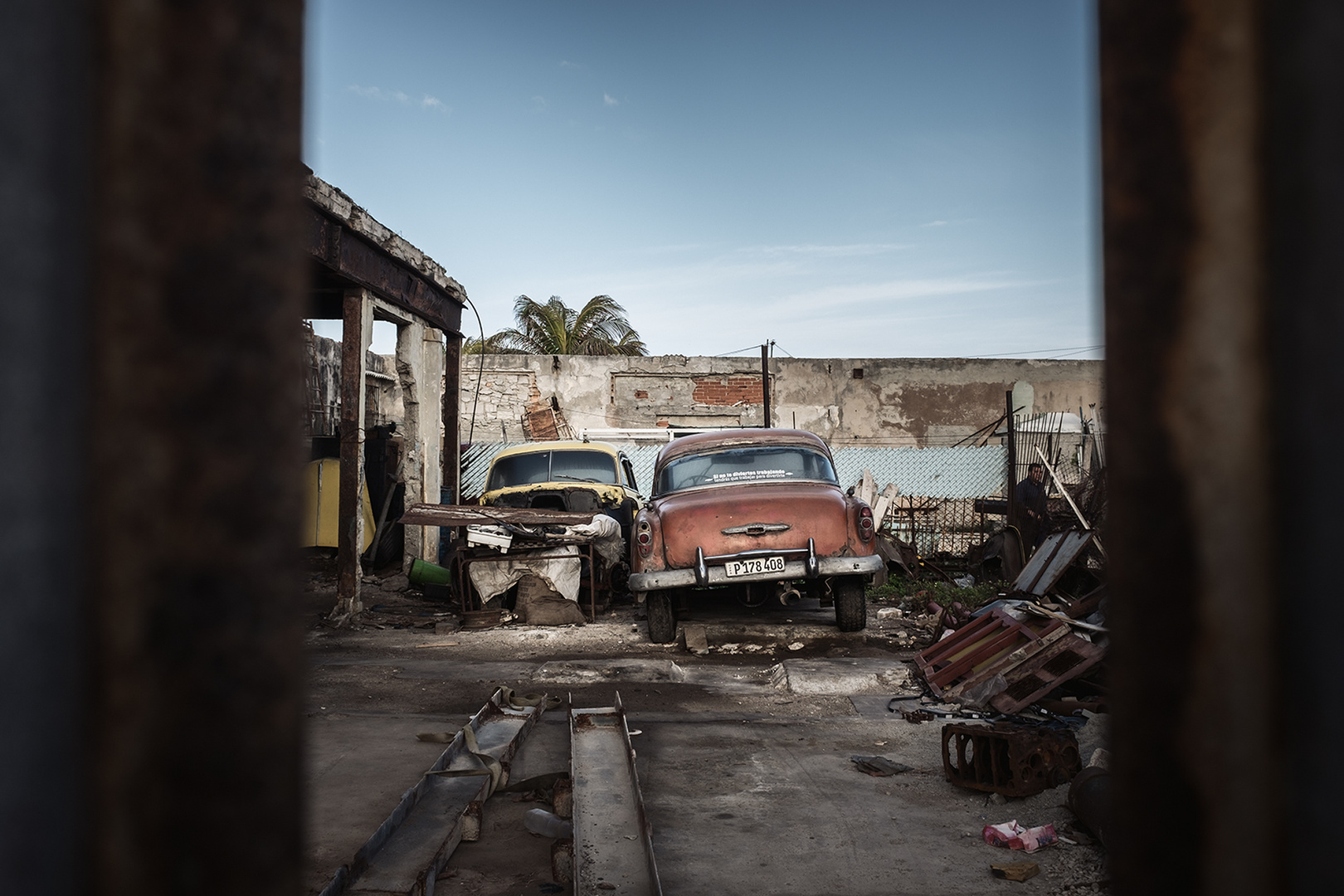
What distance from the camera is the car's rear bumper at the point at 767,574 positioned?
670cm

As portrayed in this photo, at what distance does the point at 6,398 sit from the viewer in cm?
52

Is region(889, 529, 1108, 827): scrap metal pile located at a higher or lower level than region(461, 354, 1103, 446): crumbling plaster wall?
lower

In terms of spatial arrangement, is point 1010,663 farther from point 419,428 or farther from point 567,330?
point 567,330

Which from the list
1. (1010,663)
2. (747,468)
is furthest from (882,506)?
(1010,663)

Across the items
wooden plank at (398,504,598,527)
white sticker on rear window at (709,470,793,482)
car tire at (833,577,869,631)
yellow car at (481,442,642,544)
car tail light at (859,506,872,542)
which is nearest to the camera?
car tail light at (859,506,872,542)

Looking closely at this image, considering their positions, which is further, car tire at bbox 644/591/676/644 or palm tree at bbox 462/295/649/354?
palm tree at bbox 462/295/649/354

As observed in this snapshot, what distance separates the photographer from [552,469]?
33.3ft

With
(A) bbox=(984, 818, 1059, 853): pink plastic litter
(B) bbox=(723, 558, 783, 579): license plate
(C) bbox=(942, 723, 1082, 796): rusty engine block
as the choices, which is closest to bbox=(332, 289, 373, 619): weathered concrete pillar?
(B) bbox=(723, 558, 783, 579): license plate

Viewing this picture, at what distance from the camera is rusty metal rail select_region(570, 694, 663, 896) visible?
8.55 ft

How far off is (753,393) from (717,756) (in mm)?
16048

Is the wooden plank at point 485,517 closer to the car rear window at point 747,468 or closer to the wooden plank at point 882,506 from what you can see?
the car rear window at point 747,468

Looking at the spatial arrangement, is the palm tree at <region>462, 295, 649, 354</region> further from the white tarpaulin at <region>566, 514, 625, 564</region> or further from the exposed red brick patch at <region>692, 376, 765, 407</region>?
the white tarpaulin at <region>566, 514, 625, 564</region>

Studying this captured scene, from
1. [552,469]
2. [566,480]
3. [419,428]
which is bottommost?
[566,480]

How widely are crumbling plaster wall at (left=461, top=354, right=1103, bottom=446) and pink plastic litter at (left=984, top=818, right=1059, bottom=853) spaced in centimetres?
1671
